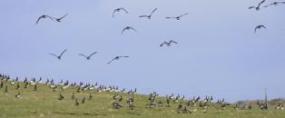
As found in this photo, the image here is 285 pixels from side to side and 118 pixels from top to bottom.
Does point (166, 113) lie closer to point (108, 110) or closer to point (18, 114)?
point (108, 110)

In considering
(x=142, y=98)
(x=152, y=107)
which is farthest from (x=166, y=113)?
(x=142, y=98)

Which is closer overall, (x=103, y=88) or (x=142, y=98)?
(x=142, y=98)

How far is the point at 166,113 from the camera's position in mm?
61312

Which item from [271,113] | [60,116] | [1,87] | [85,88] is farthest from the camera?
[85,88]

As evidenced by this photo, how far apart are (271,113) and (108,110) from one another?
13975mm

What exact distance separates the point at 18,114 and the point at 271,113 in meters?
21.8

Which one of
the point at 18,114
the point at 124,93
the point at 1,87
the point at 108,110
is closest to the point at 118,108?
the point at 108,110

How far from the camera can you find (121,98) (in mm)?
74000

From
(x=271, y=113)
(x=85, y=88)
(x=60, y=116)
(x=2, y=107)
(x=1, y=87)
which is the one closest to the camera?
(x=60, y=116)

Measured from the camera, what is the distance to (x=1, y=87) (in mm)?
77750

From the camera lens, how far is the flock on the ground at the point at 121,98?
6899 cm

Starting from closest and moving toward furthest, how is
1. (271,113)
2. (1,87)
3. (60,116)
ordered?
(60,116), (271,113), (1,87)

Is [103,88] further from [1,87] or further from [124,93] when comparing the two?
[1,87]

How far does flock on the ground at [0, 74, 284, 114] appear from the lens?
226 feet
